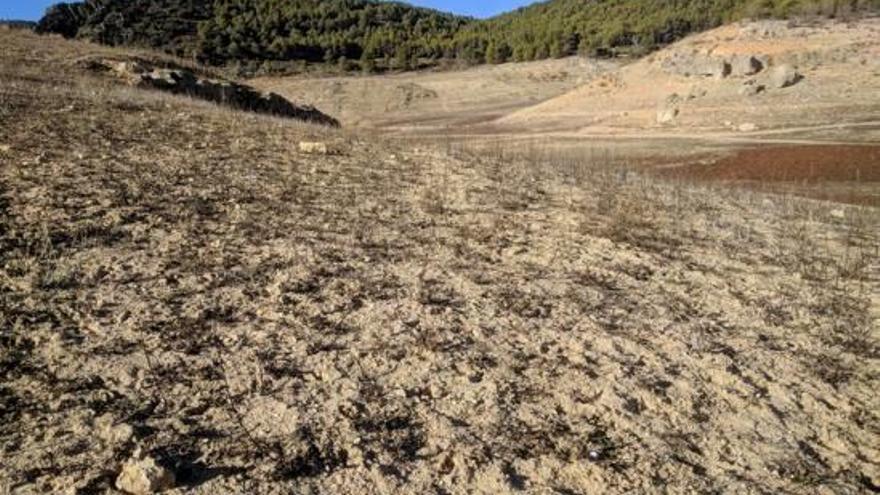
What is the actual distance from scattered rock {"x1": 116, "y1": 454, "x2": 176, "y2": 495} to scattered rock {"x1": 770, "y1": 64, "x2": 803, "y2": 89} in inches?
1504

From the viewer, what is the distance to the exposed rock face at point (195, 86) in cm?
1620

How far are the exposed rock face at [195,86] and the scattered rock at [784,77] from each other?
25.2 metres

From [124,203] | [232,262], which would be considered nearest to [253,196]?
[124,203]

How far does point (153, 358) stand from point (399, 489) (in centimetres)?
154

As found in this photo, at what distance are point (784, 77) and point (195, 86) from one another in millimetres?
29020

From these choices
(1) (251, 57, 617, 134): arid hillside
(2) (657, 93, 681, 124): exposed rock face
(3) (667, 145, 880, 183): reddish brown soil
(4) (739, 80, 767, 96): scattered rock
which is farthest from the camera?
(1) (251, 57, 617, 134): arid hillside

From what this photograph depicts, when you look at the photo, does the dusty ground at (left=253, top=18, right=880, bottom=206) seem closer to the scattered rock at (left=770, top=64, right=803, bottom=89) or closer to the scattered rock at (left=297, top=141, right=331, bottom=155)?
the scattered rock at (left=770, top=64, right=803, bottom=89)

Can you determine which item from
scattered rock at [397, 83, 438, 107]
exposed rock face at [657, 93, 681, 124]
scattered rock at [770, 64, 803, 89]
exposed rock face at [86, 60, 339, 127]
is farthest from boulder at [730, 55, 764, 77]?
exposed rock face at [86, 60, 339, 127]

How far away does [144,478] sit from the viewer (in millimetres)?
3012

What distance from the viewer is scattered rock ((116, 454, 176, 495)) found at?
3006mm

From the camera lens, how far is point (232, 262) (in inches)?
211

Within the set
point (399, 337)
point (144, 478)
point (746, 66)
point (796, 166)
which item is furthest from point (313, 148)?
point (746, 66)

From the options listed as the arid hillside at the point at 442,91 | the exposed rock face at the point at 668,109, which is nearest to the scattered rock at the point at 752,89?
the exposed rock face at the point at 668,109

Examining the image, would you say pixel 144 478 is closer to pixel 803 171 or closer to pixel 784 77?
pixel 803 171
